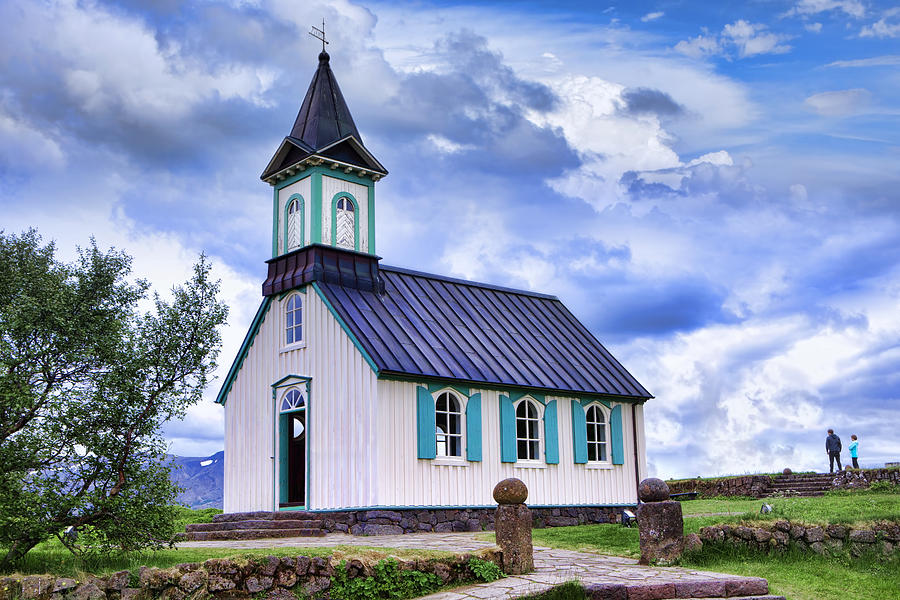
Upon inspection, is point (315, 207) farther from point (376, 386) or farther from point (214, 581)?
point (214, 581)

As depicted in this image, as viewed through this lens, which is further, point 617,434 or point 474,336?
point 617,434

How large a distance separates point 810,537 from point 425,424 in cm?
798

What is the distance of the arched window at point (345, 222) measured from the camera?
21.1 metres

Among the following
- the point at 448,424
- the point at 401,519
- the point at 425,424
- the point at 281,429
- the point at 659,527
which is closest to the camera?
the point at 659,527

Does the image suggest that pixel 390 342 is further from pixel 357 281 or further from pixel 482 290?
pixel 482 290

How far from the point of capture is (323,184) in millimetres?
21016

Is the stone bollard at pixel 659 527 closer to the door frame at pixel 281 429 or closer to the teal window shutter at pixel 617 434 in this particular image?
the door frame at pixel 281 429

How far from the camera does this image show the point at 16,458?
→ 12.0 m

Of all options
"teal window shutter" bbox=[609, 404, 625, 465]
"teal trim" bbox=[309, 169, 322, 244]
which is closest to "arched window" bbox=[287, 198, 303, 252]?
"teal trim" bbox=[309, 169, 322, 244]

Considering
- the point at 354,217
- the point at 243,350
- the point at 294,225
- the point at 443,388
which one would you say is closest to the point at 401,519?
the point at 443,388

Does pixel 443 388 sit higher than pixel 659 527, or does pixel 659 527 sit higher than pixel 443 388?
pixel 443 388

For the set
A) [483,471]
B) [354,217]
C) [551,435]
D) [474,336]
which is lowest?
[483,471]

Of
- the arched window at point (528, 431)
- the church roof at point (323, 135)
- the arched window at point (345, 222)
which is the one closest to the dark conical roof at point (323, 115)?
the church roof at point (323, 135)

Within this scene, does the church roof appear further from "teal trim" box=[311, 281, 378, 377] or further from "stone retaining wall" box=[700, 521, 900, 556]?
"stone retaining wall" box=[700, 521, 900, 556]
